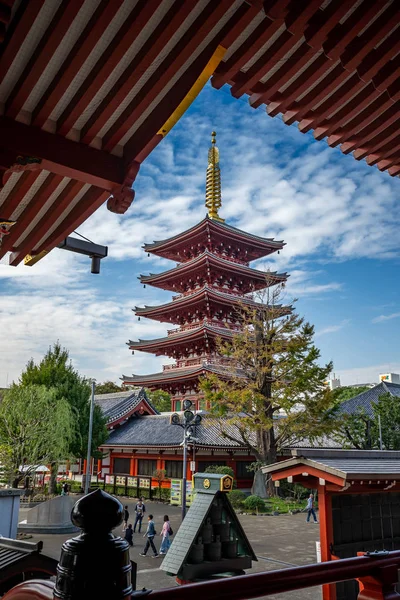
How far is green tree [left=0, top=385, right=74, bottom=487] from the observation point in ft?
68.2

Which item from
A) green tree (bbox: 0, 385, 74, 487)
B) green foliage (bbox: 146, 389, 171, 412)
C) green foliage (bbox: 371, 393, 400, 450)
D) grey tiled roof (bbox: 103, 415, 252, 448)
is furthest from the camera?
green foliage (bbox: 146, 389, 171, 412)

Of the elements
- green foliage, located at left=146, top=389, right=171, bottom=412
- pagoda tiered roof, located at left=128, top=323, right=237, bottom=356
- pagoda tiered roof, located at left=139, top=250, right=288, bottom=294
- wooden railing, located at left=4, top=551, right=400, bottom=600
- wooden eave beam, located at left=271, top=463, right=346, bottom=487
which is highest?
pagoda tiered roof, located at left=139, top=250, right=288, bottom=294

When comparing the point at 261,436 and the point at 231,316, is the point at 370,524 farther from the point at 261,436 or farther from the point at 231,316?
the point at 231,316

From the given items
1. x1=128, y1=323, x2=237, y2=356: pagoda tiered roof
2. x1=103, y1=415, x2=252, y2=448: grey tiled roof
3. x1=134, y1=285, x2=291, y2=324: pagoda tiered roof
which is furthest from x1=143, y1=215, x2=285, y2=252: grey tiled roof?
x1=103, y1=415, x2=252, y2=448: grey tiled roof

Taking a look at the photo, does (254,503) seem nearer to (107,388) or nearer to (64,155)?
(64,155)

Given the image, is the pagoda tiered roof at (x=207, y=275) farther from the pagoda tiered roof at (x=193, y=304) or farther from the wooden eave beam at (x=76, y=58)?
the wooden eave beam at (x=76, y=58)

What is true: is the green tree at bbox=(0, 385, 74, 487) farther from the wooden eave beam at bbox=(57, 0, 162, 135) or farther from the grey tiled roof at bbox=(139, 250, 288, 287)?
the wooden eave beam at bbox=(57, 0, 162, 135)

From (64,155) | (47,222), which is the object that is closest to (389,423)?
(47,222)

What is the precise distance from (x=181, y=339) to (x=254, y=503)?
10941 mm

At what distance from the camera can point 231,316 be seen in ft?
99.3

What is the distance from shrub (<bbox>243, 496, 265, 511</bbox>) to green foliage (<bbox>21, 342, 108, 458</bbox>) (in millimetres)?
9322

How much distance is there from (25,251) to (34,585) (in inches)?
135

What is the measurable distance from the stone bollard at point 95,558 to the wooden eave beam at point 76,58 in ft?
7.04

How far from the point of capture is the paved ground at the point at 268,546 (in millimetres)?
10812
